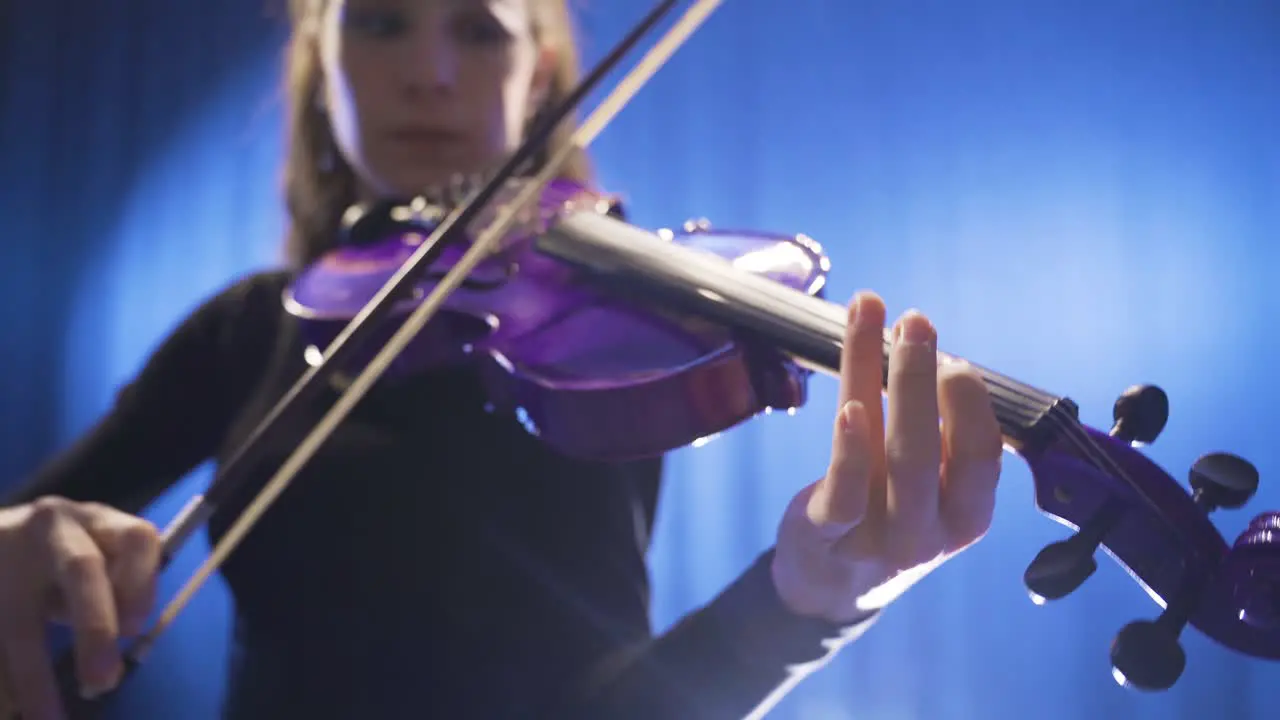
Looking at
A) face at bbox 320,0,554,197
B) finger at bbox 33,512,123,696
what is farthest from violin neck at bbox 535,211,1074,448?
finger at bbox 33,512,123,696

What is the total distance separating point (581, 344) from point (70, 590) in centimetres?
31

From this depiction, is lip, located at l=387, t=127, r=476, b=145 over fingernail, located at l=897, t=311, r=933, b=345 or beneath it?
beneath

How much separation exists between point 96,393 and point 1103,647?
2211 millimetres

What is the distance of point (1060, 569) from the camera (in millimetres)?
371

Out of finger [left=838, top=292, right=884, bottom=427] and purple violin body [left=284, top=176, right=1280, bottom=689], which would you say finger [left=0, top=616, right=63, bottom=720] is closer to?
purple violin body [left=284, top=176, right=1280, bottom=689]

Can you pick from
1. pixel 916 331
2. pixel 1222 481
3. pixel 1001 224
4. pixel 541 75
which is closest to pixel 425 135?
pixel 541 75

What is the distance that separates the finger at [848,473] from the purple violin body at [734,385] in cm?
7

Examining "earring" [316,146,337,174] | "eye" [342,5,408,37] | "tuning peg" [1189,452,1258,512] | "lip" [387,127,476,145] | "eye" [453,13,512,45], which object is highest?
"eye" [453,13,512,45]

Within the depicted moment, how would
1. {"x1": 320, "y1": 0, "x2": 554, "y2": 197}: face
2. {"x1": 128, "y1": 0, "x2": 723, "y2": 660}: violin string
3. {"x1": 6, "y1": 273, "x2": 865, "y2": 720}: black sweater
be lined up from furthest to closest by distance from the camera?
{"x1": 320, "y1": 0, "x2": 554, "y2": 197}: face
{"x1": 6, "y1": 273, "x2": 865, "y2": 720}: black sweater
{"x1": 128, "y1": 0, "x2": 723, "y2": 660}: violin string

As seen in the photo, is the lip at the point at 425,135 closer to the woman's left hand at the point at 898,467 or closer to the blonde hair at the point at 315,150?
the blonde hair at the point at 315,150

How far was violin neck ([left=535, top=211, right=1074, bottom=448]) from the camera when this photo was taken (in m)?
0.42

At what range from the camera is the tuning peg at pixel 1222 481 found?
1.30 ft

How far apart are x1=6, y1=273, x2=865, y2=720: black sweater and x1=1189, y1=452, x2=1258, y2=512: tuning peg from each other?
290 millimetres

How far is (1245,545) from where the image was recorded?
1.24 ft
